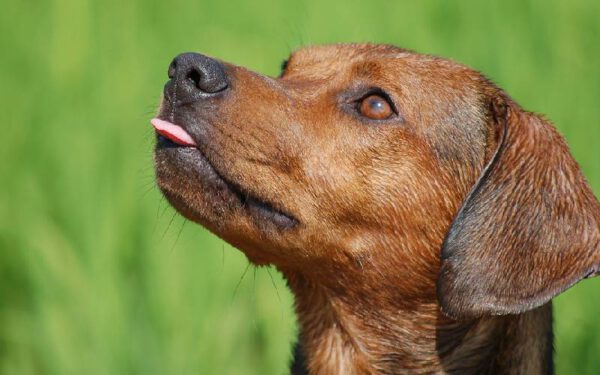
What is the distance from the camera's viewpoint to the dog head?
12.0 feet

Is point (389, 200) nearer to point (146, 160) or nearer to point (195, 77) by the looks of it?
point (195, 77)

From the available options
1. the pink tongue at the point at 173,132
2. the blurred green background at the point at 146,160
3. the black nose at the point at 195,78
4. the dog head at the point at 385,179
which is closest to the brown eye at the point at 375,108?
the dog head at the point at 385,179

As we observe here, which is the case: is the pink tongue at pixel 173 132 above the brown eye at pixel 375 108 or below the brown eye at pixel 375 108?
below

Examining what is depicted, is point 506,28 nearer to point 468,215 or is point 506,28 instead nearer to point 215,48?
point 215,48

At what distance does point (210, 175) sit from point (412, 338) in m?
0.95

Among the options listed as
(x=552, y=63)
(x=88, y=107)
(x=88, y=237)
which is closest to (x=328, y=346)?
(x=88, y=237)

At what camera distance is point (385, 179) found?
3.89 meters

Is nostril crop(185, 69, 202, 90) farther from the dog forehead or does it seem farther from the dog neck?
the dog neck

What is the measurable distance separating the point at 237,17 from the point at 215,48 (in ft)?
1.94

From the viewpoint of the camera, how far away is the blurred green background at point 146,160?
17.1 ft

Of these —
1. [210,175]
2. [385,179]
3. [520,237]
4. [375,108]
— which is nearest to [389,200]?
[385,179]

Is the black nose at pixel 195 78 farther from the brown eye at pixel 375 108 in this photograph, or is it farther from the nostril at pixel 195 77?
the brown eye at pixel 375 108

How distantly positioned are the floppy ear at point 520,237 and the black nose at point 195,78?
2.87 feet

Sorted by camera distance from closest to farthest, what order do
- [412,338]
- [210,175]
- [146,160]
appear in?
[210,175] < [412,338] < [146,160]
